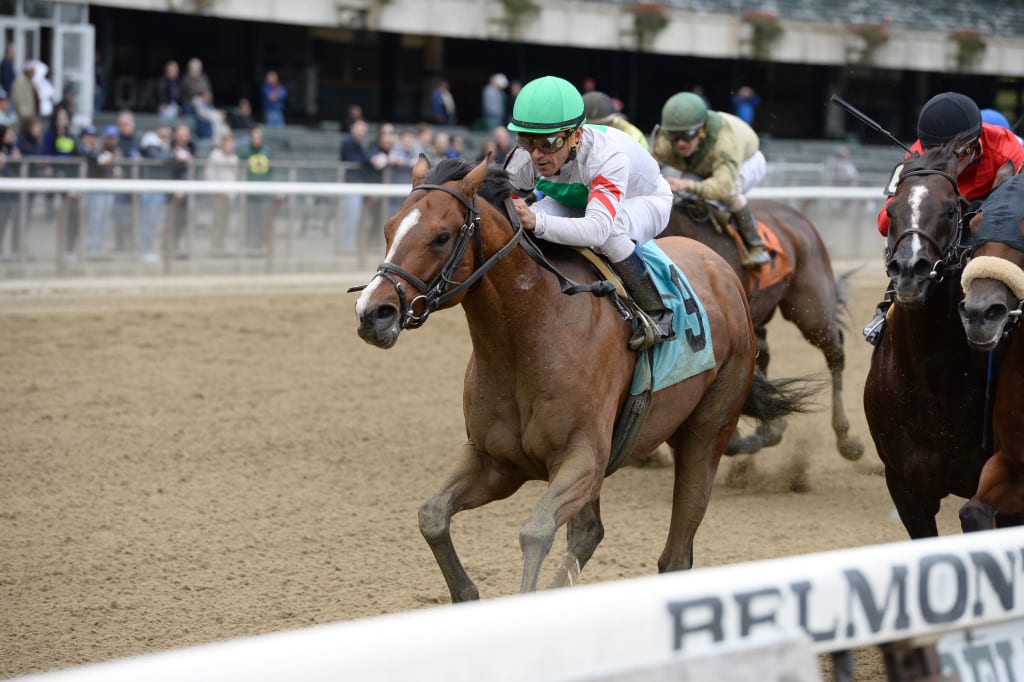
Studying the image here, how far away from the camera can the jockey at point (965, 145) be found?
14.3 feet

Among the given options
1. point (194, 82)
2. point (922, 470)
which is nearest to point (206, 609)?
point (922, 470)

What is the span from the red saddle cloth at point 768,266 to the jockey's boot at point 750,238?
0.10 feet

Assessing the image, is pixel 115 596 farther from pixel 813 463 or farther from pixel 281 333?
pixel 281 333

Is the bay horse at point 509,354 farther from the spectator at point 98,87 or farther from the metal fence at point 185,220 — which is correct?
the spectator at point 98,87

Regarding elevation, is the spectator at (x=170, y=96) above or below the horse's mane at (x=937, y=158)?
above

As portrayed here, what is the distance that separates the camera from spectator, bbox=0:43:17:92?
52.9 feet

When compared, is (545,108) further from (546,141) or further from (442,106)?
(442,106)

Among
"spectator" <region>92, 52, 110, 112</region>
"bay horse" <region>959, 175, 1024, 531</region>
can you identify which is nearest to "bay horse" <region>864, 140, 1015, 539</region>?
"bay horse" <region>959, 175, 1024, 531</region>

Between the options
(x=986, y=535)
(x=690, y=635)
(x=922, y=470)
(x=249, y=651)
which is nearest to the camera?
(x=249, y=651)

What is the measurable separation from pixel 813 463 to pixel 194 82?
12.8m

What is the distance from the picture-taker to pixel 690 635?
7.06 ft

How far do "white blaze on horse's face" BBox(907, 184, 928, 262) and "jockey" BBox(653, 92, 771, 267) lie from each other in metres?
2.97

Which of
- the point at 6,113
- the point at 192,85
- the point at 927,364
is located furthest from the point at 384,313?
the point at 192,85

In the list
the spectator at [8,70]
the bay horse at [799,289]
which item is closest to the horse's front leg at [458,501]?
the bay horse at [799,289]
